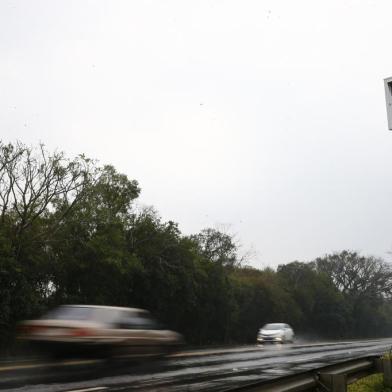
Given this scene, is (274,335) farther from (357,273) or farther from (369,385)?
(357,273)

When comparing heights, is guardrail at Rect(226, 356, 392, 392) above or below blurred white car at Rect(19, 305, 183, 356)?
below

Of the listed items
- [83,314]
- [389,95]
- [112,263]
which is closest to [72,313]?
[83,314]

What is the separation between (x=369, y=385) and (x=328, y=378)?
285 centimetres

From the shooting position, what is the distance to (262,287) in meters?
56.8

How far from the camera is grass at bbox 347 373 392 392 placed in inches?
386

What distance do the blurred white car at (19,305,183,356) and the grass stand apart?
199 inches


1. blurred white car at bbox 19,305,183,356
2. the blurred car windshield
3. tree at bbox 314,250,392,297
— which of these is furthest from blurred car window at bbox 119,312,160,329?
tree at bbox 314,250,392,297

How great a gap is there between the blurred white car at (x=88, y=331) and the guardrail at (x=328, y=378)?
16.6ft

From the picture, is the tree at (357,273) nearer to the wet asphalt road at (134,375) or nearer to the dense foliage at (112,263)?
the dense foliage at (112,263)

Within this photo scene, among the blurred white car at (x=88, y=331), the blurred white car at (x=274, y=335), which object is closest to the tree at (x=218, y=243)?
the blurred white car at (x=274, y=335)

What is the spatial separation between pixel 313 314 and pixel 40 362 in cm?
6493

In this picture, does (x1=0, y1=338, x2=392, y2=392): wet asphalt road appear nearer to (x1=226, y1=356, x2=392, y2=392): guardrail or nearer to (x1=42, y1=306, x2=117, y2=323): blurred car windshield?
(x1=42, y1=306, x2=117, y2=323): blurred car windshield

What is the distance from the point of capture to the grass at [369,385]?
9.80 m

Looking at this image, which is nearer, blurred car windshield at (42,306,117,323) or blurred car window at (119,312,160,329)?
blurred car windshield at (42,306,117,323)
